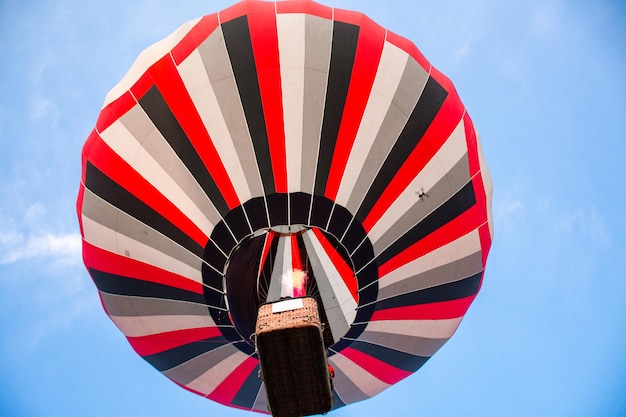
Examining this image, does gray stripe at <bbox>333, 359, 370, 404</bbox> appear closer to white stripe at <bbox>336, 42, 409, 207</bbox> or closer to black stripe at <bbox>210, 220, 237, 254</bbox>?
black stripe at <bbox>210, 220, 237, 254</bbox>

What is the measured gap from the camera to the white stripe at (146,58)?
193 inches

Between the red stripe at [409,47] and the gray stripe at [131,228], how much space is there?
279cm

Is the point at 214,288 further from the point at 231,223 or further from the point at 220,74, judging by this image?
the point at 220,74

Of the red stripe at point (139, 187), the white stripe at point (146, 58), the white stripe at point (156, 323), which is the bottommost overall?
the white stripe at point (156, 323)

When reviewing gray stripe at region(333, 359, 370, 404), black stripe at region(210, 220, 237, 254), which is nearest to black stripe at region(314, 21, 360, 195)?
black stripe at region(210, 220, 237, 254)

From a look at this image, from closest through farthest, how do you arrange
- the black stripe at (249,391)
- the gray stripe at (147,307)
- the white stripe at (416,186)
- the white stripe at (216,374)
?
the white stripe at (416,186) < the gray stripe at (147,307) < the white stripe at (216,374) < the black stripe at (249,391)

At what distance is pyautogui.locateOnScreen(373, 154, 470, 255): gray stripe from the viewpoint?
16.1ft

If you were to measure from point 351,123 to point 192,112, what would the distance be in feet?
4.77

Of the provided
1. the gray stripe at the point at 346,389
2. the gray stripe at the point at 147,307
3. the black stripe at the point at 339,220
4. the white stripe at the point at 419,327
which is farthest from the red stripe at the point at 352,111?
the gray stripe at the point at 346,389

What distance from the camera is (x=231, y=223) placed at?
4.68m

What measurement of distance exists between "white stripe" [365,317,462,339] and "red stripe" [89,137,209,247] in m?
2.04

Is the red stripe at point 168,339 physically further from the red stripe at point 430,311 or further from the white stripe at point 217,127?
the red stripe at point 430,311

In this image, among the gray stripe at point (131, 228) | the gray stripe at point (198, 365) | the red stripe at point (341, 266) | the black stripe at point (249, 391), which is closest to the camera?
the gray stripe at point (131, 228)

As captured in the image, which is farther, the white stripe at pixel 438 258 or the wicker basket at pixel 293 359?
the white stripe at pixel 438 258
